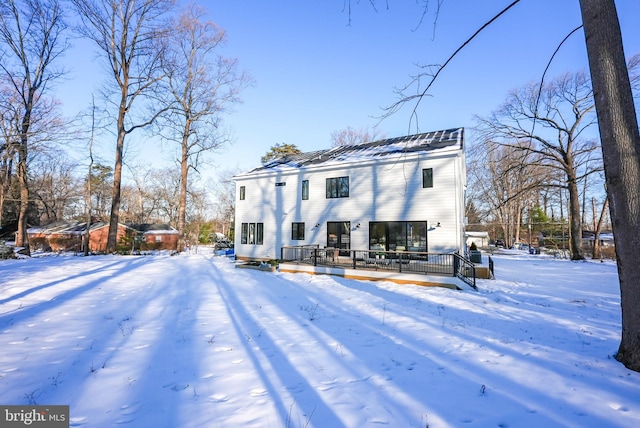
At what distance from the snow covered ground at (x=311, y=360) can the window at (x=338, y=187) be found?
8.95 m

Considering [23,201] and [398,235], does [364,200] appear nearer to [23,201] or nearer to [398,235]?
[398,235]

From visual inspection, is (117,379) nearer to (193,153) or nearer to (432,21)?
(432,21)

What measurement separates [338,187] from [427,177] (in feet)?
16.1

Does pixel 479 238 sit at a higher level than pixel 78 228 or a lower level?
lower

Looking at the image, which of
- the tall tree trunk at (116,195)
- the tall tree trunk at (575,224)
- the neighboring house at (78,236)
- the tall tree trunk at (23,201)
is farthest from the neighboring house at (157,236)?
the tall tree trunk at (575,224)

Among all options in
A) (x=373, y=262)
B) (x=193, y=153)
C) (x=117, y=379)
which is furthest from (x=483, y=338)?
(x=193, y=153)

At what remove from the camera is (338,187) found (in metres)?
16.7

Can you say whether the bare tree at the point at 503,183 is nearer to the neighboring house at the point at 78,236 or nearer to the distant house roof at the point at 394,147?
the distant house roof at the point at 394,147

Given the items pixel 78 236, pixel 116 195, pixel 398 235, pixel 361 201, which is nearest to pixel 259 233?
pixel 361 201

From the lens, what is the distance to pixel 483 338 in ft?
16.7

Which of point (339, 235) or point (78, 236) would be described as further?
point (78, 236)

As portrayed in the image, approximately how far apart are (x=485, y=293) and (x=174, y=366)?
Result: 9.17 m

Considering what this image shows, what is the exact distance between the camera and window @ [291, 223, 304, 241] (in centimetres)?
1766

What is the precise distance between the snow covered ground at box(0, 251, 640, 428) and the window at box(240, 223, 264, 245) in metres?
11.1
